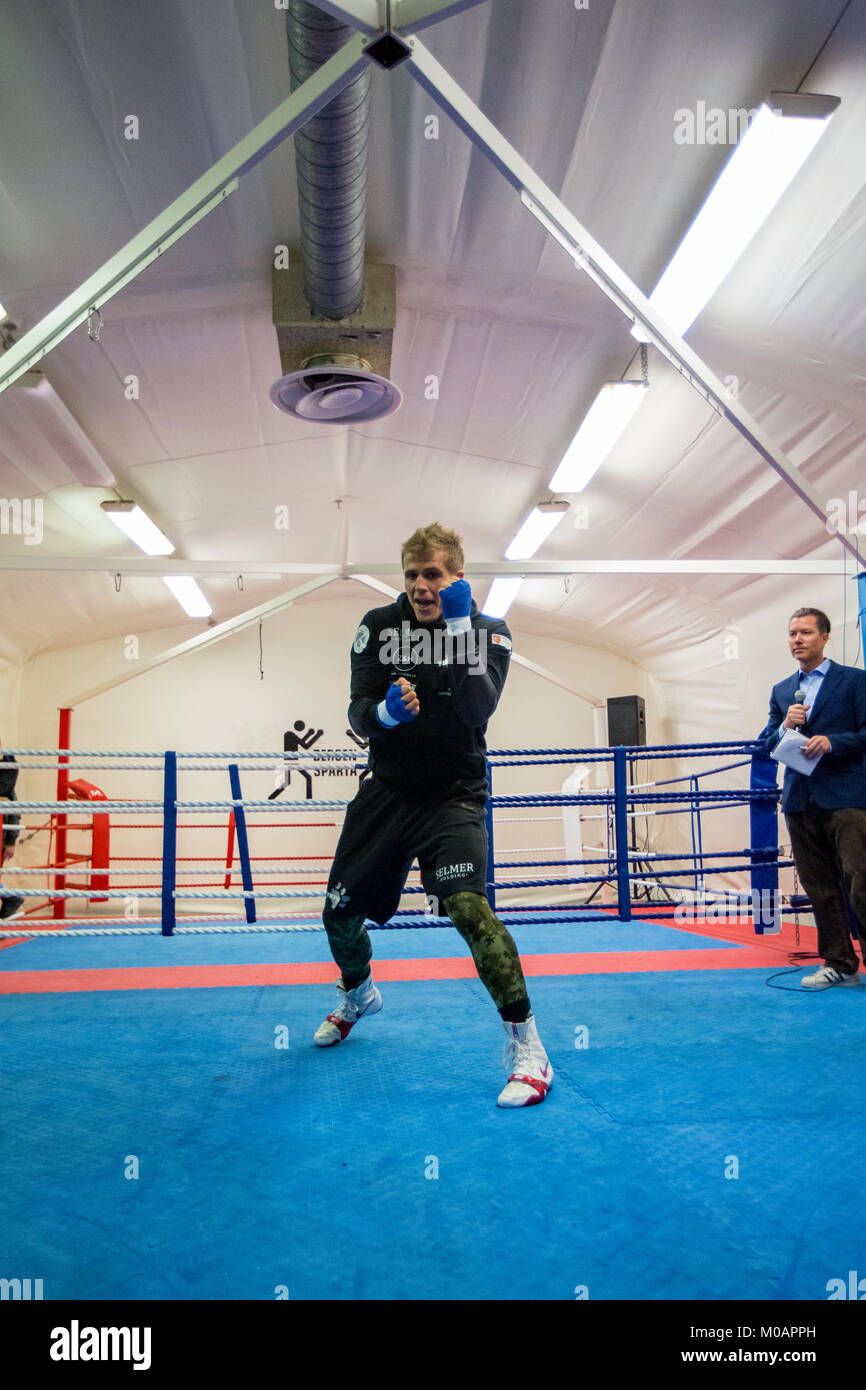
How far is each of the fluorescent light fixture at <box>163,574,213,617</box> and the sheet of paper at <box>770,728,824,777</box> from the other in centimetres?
604

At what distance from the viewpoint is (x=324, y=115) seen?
9.75 feet

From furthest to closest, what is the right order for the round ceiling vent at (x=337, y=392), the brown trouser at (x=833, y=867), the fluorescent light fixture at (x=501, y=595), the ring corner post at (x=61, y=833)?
the fluorescent light fixture at (x=501, y=595), the ring corner post at (x=61, y=833), the round ceiling vent at (x=337, y=392), the brown trouser at (x=833, y=867)

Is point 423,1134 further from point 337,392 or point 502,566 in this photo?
point 502,566

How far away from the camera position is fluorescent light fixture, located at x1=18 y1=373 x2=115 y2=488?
4.70 metres

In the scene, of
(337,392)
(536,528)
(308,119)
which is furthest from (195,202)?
(536,528)

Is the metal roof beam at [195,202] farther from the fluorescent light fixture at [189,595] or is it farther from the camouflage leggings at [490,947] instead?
the fluorescent light fixture at [189,595]

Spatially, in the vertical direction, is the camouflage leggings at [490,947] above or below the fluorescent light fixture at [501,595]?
below

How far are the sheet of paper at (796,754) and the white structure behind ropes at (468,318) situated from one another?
5.31 feet

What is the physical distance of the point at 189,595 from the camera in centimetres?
864

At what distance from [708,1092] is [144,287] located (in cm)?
415

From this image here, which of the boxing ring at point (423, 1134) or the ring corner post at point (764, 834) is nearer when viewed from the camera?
the boxing ring at point (423, 1134)

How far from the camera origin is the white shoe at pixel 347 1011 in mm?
2457

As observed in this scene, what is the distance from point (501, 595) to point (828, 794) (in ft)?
19.1

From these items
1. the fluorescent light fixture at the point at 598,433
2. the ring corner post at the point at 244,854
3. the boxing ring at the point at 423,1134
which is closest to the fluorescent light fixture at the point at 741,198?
the fluorescent light fixture at the point at 598,433
